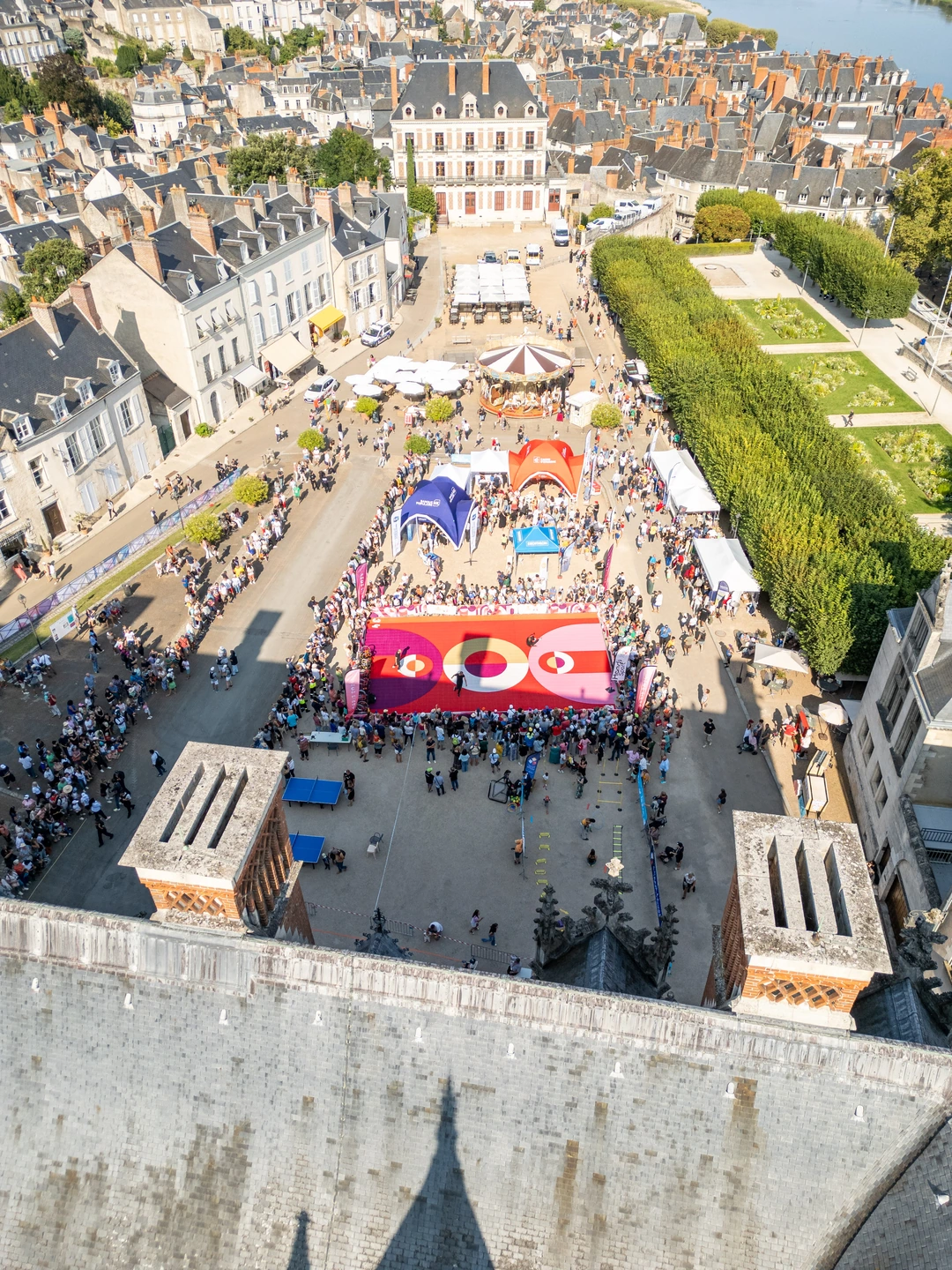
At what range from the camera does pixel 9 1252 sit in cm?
A: 1534

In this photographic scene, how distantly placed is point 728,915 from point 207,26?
21013cm

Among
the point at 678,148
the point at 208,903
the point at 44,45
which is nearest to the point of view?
the point at 208,903

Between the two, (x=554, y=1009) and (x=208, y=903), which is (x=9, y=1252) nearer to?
(x=208, y=903)

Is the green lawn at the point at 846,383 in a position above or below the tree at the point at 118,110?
below

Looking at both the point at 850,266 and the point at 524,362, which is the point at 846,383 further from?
the point at 524,362

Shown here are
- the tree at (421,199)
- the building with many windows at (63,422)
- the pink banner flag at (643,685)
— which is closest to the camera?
the pink banner flag at (643,685)

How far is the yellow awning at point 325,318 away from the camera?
6900 centimetres

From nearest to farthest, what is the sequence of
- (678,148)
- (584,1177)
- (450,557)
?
(584,1177) < (450,557) < (678,148)

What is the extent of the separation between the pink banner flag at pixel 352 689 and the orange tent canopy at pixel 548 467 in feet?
58.9

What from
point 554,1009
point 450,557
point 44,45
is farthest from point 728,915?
point 44,45

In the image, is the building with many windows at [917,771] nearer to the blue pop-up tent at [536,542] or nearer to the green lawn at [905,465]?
the blue pop-up tent at [536,542]

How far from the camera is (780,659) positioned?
3769cm

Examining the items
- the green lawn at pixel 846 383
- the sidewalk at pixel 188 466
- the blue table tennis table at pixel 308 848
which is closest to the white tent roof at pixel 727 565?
the blue table tennis table at pixel 308 848

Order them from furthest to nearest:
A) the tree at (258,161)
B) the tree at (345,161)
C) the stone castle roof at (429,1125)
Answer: the tree at (345,161), the tree at (258,161), the stone castle roof at (429,1125)
